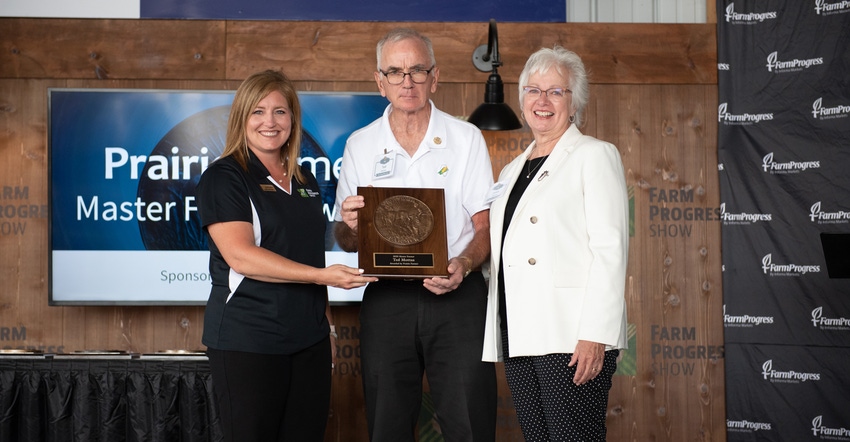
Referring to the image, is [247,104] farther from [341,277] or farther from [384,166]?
[341,277]

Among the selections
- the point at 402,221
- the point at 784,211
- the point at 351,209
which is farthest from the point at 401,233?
the point at 784,211

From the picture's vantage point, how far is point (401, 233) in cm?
236

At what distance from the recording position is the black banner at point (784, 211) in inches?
162

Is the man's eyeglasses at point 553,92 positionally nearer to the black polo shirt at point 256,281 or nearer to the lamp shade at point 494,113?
the black polo shirt at point 256,281

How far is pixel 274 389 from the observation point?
2250 mm

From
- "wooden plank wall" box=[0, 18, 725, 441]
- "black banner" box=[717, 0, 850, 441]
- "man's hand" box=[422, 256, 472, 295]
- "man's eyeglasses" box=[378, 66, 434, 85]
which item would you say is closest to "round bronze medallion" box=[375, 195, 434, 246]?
"man's hand" box=[422, 256, 472, 295]

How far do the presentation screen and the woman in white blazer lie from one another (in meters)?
1.83

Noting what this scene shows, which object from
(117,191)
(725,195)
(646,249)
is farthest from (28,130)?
(725,195)

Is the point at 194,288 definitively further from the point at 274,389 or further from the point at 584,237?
the point at 584,237

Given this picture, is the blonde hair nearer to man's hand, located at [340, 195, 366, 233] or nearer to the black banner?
man's hand, located at [340, 195, 366, 233]

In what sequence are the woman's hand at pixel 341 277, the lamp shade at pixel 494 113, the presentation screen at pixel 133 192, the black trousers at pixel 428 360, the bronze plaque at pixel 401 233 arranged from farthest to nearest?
the presentation screen at pixel 133 192
the lamp shade at pixel 494 113
the black trousers at pixel 428 360
the bronze plaque at pixel 401 233
the woman's hand at pixel 341 277

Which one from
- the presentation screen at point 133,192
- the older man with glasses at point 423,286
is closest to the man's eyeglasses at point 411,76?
the older man with glasses at point 423,286

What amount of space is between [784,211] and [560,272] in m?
2.53

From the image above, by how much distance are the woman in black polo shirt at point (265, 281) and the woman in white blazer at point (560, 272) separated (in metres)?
0.48
